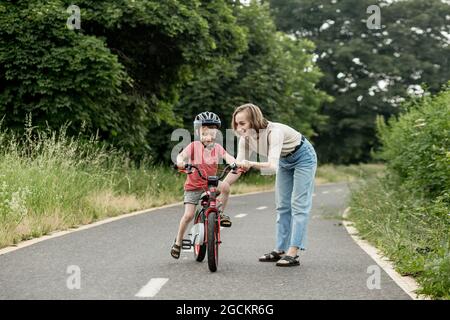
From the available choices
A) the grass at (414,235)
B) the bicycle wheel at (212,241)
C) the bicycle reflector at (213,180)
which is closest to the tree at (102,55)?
the grass at (414,235)

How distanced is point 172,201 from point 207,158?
10125 millimetres

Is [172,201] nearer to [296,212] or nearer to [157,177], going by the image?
[157,177]

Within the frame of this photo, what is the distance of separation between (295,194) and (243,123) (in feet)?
3.57

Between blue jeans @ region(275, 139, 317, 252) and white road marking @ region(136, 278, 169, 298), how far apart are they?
182cm

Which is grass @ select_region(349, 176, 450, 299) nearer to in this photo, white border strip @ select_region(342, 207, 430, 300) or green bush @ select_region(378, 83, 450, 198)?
white border strip @ select_region(342, 207, 430, 300)

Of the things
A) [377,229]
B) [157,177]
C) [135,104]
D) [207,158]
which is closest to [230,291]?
[207,158]

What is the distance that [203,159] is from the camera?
8258mm

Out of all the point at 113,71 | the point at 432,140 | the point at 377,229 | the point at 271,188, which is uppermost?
the point at 113,71

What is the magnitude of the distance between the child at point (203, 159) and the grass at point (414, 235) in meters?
1.97

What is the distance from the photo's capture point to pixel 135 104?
20016mm

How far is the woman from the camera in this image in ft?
→ 26.2

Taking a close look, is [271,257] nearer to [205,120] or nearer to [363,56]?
[205,120]

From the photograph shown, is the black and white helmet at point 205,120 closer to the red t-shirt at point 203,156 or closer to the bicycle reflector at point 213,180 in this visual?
the red t-shirt at point 203,156

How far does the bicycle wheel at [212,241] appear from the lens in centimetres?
763
